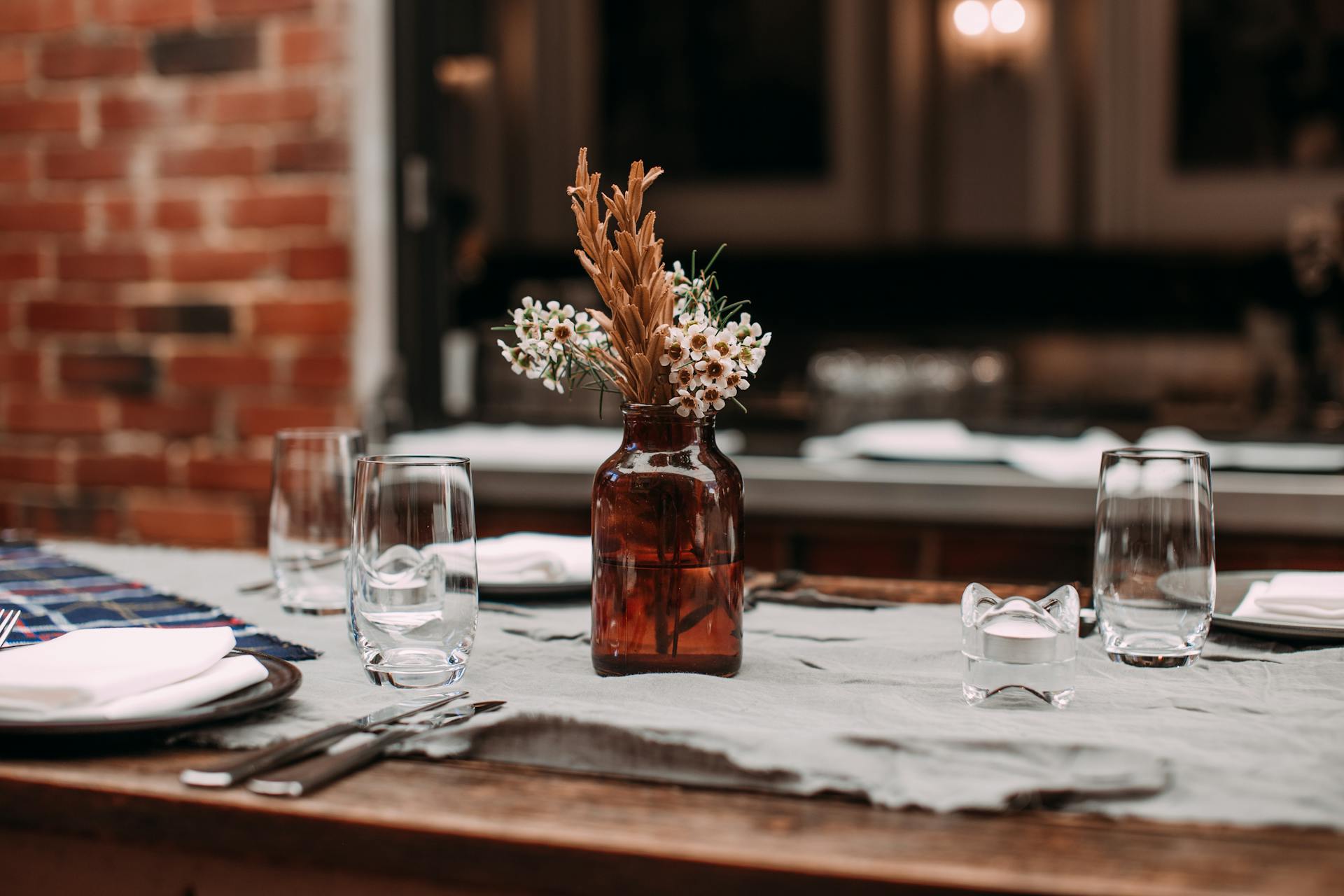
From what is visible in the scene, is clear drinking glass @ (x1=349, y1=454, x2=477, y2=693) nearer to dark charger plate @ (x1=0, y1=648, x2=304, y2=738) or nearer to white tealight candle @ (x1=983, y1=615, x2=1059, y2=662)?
dark charger plate @ (x1=0, y1=648, x2=304, y2=738)

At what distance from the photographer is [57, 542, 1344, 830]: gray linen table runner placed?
609 mm

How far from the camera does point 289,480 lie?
1049mm

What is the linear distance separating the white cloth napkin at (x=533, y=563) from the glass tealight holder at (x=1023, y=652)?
0.41 metres

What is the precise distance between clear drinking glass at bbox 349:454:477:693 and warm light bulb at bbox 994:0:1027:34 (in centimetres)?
288

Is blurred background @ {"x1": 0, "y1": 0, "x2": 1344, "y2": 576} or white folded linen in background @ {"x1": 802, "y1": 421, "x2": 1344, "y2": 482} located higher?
blurred background @ {"x1": 0, "y1": 0, "x2": 1344, "y2": 576}

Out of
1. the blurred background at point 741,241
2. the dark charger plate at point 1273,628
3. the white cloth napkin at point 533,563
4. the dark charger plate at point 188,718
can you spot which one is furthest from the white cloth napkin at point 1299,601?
the blurred background at point 741,241

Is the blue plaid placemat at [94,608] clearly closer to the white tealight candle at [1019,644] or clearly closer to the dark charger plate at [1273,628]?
the white tealight candle at [1019,644]

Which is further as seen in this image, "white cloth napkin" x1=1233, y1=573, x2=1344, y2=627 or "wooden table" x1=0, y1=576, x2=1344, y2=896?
"white cloth napkin" x1=1233, y1=573, x2=1344, y2=627

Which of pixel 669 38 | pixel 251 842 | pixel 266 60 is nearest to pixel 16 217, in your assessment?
pixel 266 60

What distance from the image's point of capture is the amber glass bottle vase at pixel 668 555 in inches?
32.3

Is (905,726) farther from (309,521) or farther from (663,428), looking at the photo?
(309,521)

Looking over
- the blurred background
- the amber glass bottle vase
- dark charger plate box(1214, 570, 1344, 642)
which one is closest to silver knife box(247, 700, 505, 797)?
the amber glass bottle vase

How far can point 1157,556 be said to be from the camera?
2.81 feet

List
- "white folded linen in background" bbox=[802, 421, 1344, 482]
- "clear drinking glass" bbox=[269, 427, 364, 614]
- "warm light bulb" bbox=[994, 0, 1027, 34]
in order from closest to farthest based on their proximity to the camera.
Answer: "clear drinking glass" bbox=[269, 427, 364, 614]
"white folded linen in background" bbox=[802, 421, 1344, 482]
"warm light bulb" bbox=[994, 0, 1027, 34]
